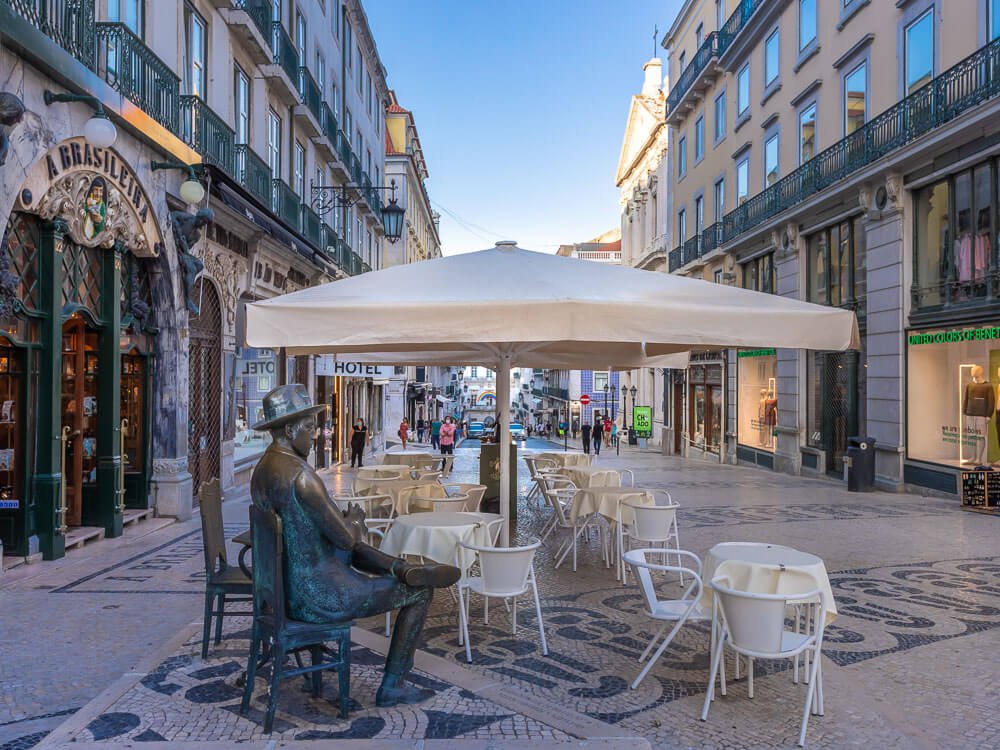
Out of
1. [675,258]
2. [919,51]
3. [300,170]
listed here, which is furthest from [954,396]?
[675,258]

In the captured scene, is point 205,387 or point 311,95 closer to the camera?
point 205,387

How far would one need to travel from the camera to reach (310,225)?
20.2 meters

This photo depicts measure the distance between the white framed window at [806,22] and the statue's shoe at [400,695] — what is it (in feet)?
67.7

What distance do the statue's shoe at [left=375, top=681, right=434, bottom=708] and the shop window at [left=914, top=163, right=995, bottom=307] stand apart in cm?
1296

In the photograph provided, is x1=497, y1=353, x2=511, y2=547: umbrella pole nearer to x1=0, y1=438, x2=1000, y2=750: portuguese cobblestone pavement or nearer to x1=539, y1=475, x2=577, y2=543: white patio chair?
x1=0, y1=438, x2=1000, y2=750: portuguese cobblestone pavement

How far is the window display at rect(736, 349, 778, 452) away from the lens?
22.9 m

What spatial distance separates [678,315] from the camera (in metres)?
5.16

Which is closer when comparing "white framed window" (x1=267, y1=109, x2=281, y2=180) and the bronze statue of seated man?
the bronze statue of seated man

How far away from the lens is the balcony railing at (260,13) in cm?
1524

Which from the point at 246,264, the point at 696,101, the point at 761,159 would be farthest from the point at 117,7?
the point at 696,101

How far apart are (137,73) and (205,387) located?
17.4 feet

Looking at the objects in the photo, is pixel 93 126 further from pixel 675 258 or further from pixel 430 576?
pixel 675 258

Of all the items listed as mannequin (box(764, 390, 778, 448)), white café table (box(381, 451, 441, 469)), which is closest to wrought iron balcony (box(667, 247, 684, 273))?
mannequin (box(764, 390, 778, 448))

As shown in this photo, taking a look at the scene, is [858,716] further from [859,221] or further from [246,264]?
[859,221]
